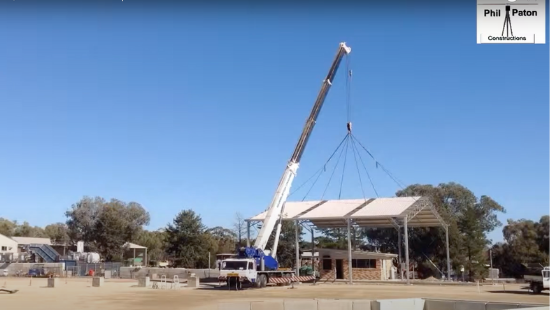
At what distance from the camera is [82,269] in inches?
2569

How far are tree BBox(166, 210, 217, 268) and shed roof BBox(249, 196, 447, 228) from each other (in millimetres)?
25395

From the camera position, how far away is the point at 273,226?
4306cm

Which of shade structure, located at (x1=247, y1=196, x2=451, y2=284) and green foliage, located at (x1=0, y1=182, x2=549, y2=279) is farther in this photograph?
green foliage, located at (x1=0, y1=182, x2=549, y2=279)

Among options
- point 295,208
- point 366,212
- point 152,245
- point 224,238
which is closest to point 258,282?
point 366,212

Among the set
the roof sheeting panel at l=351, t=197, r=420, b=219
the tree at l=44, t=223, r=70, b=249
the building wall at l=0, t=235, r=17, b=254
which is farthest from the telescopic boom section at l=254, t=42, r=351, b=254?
the tree at l=44, t=223, r=70, b=249

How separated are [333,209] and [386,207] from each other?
4900mm

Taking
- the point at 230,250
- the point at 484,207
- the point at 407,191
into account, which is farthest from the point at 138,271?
the point at 484,207

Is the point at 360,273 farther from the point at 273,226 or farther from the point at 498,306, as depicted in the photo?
the point at 498,306

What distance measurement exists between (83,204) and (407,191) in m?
52.5

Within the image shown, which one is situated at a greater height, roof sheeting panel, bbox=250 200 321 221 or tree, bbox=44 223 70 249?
roof sheeting panel, bbox=250 200 321 221

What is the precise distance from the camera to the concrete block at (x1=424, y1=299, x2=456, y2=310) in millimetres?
17266

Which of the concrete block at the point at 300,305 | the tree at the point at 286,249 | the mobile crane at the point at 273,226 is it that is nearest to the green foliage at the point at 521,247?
the tree at the point at 286,249

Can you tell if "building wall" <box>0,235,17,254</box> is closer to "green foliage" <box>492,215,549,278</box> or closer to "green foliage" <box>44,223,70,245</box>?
"green foliage" <box>44,223,70,245</box>

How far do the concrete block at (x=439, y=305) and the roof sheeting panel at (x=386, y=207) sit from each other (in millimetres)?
28661
